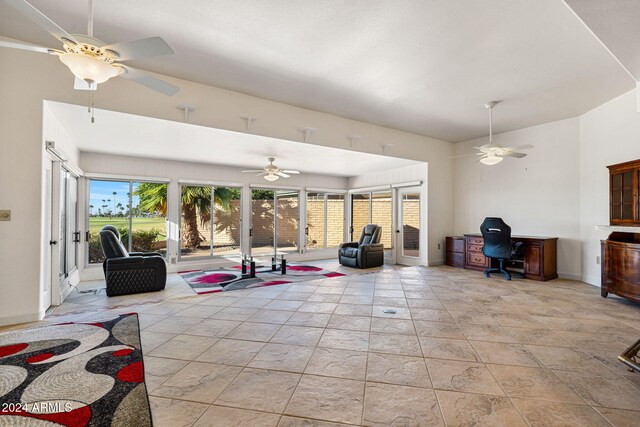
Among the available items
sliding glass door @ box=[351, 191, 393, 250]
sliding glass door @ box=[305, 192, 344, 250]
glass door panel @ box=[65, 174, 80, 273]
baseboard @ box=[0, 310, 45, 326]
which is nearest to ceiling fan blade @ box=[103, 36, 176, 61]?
baseboard @ box=[0, 310, 45, 326]

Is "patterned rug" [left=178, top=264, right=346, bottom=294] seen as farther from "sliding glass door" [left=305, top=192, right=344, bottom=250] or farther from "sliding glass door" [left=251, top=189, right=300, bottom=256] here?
"sliding glass door" [left=305, top=192, right=344, bottom=250]

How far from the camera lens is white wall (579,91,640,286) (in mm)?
4316

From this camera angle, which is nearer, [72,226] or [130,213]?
[72,226]

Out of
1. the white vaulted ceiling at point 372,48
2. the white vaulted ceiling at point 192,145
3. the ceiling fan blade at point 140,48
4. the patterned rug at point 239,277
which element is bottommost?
the patterned rug at point 239,277

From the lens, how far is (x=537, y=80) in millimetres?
3842

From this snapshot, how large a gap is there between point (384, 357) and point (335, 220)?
264 inches

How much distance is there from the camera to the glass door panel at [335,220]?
8.91 metres

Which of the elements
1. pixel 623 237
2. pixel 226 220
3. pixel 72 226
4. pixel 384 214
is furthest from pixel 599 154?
pixel 72 226

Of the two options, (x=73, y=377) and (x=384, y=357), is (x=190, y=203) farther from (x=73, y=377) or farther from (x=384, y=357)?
(x=384, y=357)

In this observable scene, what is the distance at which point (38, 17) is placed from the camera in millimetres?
1708

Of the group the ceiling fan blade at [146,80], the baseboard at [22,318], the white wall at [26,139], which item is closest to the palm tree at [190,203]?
the white wall at [26,139]

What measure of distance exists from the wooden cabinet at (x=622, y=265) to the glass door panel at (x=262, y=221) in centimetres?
667

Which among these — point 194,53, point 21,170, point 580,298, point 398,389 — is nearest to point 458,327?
point 398,389

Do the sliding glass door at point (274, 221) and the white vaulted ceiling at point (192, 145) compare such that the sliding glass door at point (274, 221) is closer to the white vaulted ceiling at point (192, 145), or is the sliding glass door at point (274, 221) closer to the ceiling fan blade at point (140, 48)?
the white vaulted ceiling at point (192, 145)
